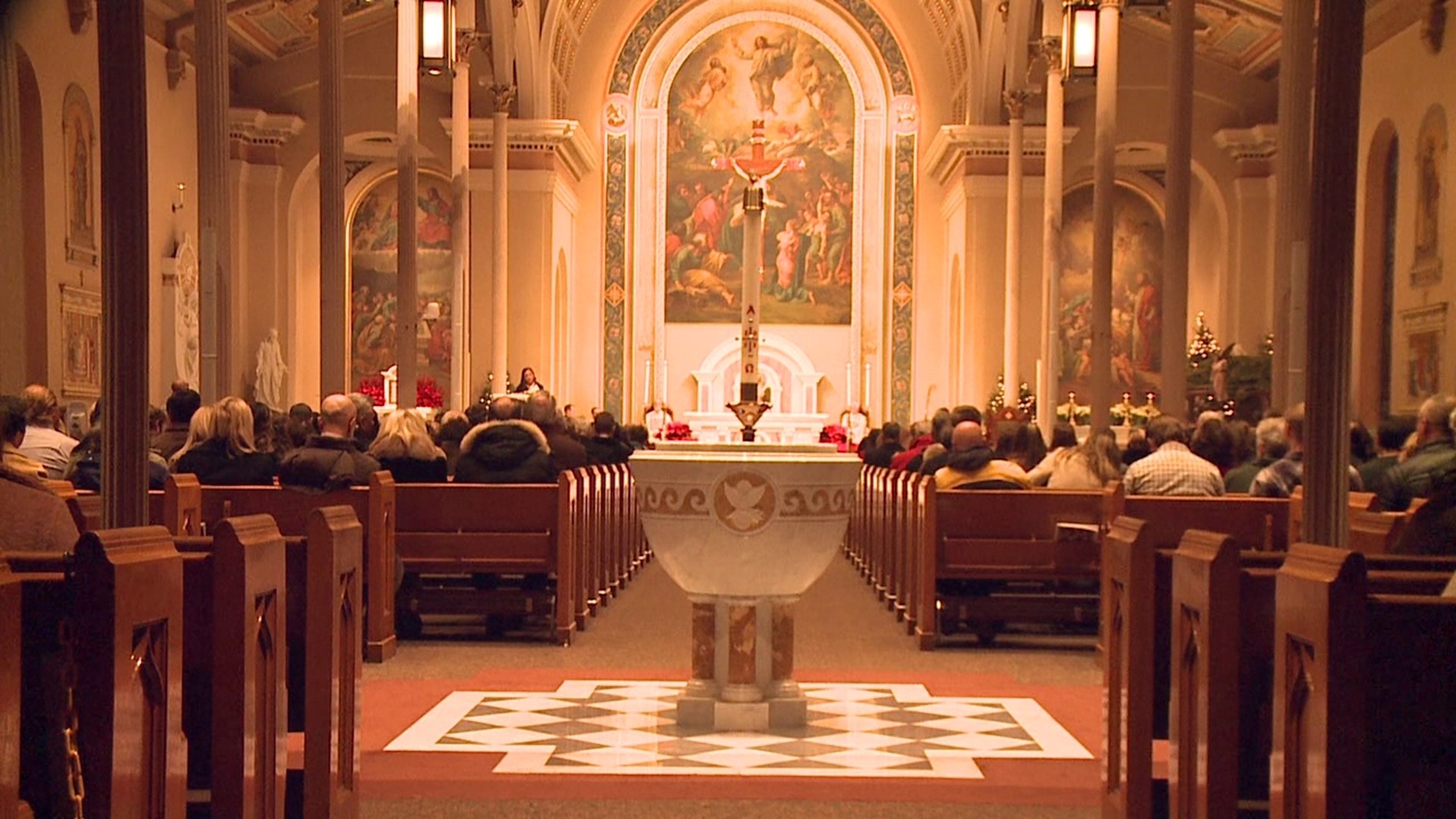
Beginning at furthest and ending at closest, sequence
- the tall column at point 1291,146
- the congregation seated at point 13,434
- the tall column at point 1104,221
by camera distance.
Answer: the tall column at point 1104,221 → the tall column at point 1291,146 → the congregation seated at point 13,434

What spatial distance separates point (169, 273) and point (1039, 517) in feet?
46.5

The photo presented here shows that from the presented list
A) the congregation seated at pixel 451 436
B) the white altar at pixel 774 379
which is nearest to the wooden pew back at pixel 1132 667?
the congregation seated at pixel 451 436

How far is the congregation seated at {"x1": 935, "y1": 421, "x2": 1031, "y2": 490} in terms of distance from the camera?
976 centimetres

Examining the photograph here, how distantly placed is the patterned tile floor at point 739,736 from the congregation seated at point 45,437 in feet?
10.7

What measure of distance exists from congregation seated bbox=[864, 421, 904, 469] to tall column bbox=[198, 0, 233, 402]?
19.5 feet

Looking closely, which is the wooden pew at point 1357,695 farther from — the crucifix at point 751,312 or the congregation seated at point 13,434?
the congregation seated at point 13,434

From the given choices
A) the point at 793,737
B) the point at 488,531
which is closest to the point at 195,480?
the point at 488,531

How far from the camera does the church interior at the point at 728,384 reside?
12.5 ft

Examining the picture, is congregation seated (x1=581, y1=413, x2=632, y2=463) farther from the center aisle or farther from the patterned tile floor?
the patterned tile floor

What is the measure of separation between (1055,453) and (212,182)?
5.84 metres

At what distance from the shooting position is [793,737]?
21.2 feet

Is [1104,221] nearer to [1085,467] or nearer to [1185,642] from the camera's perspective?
[1085,467]

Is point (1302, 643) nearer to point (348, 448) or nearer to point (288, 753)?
point (288, 753)

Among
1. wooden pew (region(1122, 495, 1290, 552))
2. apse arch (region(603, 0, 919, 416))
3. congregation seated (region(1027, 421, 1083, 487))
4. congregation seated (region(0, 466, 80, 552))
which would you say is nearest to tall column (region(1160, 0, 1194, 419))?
congregation seated (region(1027, 421, 1083, 487))
